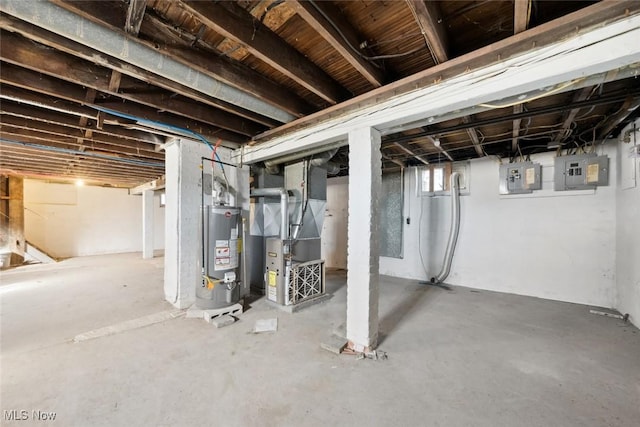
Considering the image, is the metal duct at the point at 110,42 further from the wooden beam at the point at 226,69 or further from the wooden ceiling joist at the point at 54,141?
the wooden ceiling joist at the point at 54,141

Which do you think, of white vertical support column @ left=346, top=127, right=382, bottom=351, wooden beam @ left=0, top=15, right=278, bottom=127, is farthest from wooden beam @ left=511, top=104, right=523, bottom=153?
wooden beam @ left=0, top=15, right=278, bottom=127

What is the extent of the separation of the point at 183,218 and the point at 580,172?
530 centimetres

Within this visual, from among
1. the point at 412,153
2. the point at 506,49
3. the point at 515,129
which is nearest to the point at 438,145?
the point at 412,153

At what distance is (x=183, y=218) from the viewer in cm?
310

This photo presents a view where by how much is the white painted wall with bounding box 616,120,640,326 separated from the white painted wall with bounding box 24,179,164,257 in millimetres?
11373

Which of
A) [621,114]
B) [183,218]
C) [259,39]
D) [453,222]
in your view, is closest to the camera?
[259,39]

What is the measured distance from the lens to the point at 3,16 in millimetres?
1327

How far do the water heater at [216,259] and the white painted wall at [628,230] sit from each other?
4.39 meters

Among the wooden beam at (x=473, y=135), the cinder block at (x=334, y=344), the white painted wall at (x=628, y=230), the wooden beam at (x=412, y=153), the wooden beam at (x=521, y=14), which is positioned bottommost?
the cinder block at (x=334, y=344)

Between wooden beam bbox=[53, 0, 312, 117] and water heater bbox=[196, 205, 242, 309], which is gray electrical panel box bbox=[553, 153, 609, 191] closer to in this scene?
wooden beam bbox=[53, 0, 312, 117]

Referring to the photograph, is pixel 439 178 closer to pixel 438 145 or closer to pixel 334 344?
pixel 438 145

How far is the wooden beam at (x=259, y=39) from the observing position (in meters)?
1.29

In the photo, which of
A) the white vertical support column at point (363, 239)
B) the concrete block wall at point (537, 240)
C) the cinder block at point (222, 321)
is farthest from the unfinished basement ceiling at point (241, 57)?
the cinder block at point (222, 321)

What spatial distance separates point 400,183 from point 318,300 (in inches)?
114
